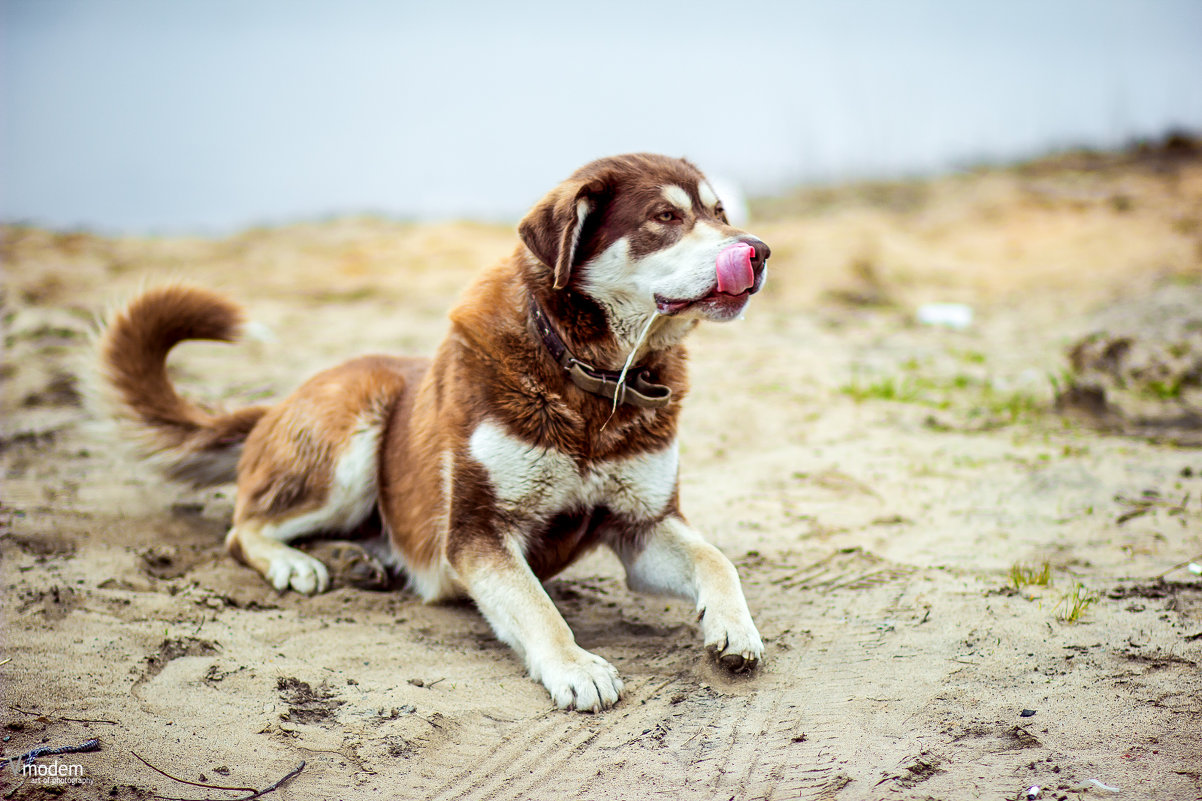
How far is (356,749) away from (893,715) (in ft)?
4.68

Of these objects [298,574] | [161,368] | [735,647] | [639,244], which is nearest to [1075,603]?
[735,647]

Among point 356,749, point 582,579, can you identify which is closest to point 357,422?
point 582,579

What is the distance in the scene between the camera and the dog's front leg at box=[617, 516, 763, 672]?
277 centimetres

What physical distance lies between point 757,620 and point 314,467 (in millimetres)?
1861

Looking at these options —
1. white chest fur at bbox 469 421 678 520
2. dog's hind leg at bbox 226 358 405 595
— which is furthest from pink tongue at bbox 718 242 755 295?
dog's hind leg at bbox 226 358 405 595

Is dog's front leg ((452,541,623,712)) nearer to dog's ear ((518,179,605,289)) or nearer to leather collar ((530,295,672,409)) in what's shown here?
leather collar ((530,295,672,409))

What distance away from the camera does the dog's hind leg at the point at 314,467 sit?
3740 mm

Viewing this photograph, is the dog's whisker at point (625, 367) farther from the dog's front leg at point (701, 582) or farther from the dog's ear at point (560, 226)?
the dog's front leg at point (701, 582)

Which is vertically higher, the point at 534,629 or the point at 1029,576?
the point at 534,629

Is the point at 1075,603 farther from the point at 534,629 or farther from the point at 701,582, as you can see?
the point at 534,629

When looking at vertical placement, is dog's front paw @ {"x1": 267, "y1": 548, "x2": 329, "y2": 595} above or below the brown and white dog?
below

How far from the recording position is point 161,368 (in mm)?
4246

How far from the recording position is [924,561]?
11.8ft

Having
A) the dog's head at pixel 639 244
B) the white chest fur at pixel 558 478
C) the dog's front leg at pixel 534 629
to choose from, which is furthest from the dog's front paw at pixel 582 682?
the dog's head at pixel 639 244
